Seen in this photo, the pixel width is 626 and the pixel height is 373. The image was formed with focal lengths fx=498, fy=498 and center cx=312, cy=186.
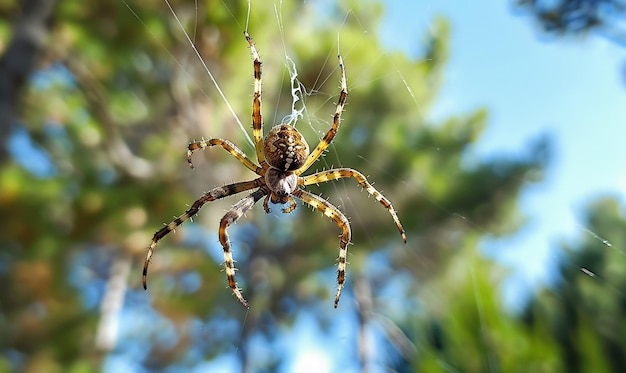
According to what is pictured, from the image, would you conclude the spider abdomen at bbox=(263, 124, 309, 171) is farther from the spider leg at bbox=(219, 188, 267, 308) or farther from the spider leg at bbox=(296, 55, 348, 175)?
the spider leg at bbox=(219, 188, 267, 308)

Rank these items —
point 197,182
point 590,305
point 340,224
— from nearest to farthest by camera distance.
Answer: point 340,224 → point 590,305 → point 197,182

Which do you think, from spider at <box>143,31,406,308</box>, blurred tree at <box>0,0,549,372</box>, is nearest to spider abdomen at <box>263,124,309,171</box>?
spider at <box>143,31,406,308</box>

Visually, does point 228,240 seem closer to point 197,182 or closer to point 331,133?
point 331,133

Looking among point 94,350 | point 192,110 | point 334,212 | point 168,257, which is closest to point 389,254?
point 168,257

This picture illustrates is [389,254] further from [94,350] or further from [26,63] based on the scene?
[26,63]

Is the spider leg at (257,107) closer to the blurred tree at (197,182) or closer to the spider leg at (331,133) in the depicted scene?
the spider leg at (331,133)

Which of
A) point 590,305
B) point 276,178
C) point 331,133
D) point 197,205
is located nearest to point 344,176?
point 331,133

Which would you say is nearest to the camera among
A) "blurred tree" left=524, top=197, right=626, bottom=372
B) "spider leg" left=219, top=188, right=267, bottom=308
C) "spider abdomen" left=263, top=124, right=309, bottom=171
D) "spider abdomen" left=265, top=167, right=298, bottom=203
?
"blurred tree" left=524, top=197, right=626, bottom=372
